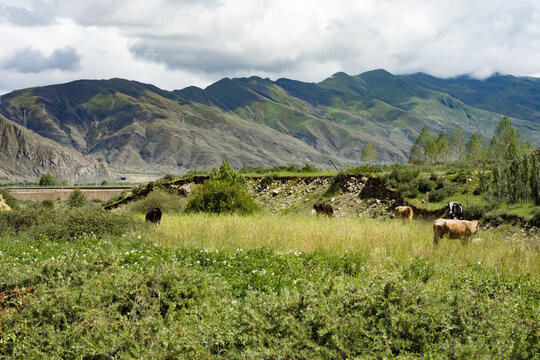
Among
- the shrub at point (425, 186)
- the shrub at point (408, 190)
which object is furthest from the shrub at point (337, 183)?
the shrub at point (425, 186)

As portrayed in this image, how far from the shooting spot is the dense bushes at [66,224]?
12.3m

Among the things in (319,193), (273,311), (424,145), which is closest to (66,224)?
(273,311)

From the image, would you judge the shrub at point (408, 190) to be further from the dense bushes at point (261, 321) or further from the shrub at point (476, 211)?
the dense bushes at point (261, 321)

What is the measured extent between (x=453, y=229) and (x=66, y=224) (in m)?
10.2

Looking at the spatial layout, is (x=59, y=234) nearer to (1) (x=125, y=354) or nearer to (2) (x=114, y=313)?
(2) (x=114, y=313)

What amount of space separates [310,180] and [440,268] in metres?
26.2

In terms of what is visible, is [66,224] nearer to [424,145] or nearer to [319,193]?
[319,193]

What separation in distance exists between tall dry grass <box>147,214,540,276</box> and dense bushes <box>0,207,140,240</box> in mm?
1177

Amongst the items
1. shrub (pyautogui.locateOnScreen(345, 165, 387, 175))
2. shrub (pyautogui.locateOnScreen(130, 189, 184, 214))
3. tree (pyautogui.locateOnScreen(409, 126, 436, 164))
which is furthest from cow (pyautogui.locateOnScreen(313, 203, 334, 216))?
tree (pyautogui.locateOnScreen(409, 126, 436, 164))

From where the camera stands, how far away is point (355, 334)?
167 inches

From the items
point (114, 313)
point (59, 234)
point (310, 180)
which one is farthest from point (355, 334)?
point (310, 180)

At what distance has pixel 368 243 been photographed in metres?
10.3

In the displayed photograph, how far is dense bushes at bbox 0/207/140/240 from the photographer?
12.3 m

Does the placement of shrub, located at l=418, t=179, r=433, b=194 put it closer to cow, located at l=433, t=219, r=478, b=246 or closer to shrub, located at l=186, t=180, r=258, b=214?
shrub, located at l=186, t=180, r=258, b=214
